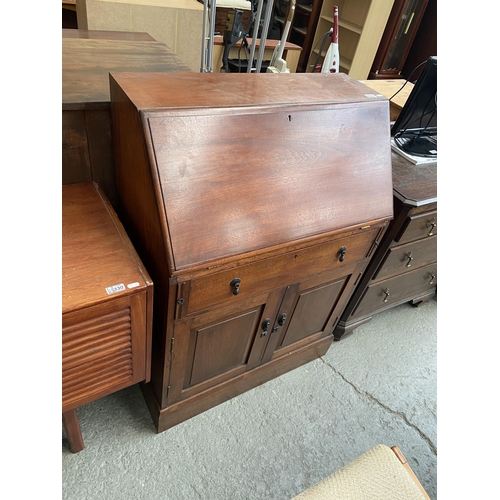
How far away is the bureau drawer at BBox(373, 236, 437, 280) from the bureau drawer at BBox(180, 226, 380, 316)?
32cm

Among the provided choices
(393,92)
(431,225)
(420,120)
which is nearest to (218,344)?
(431,225)

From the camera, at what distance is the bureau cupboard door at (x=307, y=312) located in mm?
1214

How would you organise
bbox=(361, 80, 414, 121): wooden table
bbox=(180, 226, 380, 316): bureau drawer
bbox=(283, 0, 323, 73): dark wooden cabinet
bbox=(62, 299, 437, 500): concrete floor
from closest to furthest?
bbox=(180, 226, 380, 316): bureau drawer → bbox=(62, 299, 437, 500): concrete floor → bbox=(361, 80, 414, 121): wooden table → bbox=(283, 0, 323, 73): dark wooden cabinet

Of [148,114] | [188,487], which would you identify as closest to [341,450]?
[188,487]

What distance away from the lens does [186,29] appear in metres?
1.54

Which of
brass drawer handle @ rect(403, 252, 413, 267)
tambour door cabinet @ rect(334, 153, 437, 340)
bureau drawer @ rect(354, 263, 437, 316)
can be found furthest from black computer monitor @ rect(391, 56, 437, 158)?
bureau drawer @ rect(354, 263, 437, 316)

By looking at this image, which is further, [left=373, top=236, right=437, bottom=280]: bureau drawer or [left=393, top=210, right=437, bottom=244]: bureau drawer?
[left=373, top=236, right=437, bottom=280]: bureau drawer

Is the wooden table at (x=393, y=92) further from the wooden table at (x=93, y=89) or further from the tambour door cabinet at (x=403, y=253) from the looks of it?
the wooden table at (x=93, y=89)

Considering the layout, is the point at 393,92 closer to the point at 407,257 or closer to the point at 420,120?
the point at 420,120

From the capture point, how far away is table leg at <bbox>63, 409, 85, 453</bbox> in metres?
1.09

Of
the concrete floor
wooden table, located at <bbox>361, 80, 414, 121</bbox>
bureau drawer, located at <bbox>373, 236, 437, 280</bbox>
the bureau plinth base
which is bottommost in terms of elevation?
the concrete floor

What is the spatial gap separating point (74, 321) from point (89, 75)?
0.79 metres

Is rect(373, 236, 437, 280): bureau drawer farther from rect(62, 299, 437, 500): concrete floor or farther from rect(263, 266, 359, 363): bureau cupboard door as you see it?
rect(62, 299, 437, 500): concrete floor

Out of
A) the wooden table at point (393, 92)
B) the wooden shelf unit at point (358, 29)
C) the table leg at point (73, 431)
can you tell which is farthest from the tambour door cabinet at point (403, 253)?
the wooden shelf unit at point (358, 29)
